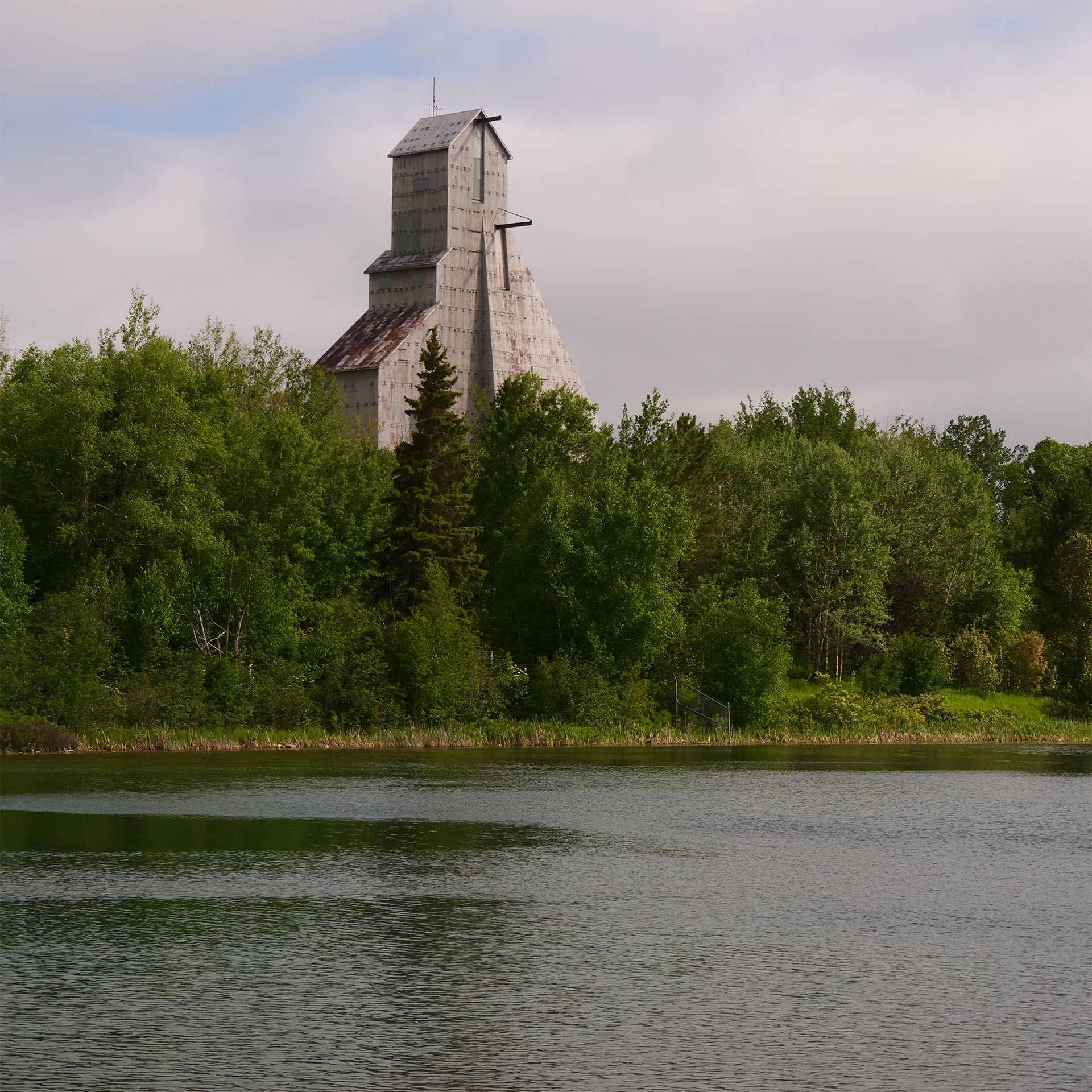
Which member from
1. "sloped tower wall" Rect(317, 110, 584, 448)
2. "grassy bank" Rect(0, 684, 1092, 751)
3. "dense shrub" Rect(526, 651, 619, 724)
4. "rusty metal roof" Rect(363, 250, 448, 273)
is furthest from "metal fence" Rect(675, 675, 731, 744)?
"rusty metal roof" Rect(363, 250, 448, 273)

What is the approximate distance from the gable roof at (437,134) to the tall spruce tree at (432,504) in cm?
2594

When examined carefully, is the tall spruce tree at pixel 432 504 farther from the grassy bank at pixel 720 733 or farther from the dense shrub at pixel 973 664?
the dense shrub at pixel 973 664

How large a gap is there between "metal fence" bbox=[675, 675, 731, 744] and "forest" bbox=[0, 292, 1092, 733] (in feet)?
2.27

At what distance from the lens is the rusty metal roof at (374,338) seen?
3878 inches

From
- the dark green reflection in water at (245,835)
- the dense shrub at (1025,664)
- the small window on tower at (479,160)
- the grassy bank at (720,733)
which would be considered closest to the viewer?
the dark green reflection in water at (245,835)

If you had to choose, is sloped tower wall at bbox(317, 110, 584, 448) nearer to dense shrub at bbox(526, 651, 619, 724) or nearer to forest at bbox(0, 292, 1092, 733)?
forest at bbox(0, 292, 1092, 733)

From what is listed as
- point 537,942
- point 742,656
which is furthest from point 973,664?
point 537,942

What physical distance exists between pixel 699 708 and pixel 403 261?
132 ft

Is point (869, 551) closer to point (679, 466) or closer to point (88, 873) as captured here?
point (679, 466)

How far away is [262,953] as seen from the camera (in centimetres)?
1972

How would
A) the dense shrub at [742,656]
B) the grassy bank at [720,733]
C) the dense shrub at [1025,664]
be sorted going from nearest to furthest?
→ 1. the grassy bank at [720,733]
2. the dense shrub at [742,656]
3. the dense shrub at [1025,664]

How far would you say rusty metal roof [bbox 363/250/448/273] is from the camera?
330ft

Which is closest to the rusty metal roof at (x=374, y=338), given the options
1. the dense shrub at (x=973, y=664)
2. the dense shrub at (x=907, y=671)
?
the dense shrub at (x=907, y=671)

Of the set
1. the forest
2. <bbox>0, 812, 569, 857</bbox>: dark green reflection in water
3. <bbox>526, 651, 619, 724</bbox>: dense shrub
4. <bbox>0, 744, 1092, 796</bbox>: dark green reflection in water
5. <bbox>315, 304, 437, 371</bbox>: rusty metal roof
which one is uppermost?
<bbox>315, 304, 437, 371</bbox>: rusty metal roof
